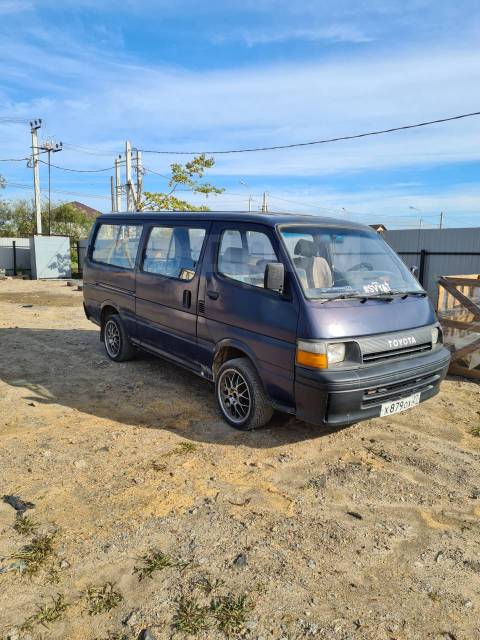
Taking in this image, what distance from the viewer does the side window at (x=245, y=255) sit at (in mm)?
4160

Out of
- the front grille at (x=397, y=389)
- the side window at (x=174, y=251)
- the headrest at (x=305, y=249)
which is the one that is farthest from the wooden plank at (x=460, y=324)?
the side window at (x=174, y=251)

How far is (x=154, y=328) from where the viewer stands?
5605 mm

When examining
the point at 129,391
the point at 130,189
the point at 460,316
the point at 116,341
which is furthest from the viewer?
the point at 130,189

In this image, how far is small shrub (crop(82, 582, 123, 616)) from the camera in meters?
2.28

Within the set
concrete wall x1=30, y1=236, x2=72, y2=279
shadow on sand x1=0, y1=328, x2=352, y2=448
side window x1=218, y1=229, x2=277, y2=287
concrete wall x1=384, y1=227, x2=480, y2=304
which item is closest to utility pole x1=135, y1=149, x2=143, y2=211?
concrete wall x1=30, y1=236, x2=72, y2=279

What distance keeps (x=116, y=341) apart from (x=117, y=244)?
1398 millimetres

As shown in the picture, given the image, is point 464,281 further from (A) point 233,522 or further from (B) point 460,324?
(A) point 233,522

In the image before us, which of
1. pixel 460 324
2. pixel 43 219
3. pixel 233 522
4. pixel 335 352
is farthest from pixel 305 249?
pixel 43 219

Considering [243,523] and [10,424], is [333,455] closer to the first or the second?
[243,523]

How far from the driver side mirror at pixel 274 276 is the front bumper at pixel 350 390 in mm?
706

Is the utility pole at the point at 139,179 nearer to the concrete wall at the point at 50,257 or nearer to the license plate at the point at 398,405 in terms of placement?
the concrete wall at the point at 50,257

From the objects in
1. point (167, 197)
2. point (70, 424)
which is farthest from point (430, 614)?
point (167, 197)

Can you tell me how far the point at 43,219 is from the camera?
4766 centimetres

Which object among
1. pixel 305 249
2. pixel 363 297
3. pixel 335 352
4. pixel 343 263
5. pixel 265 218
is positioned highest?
pixel 265 218
